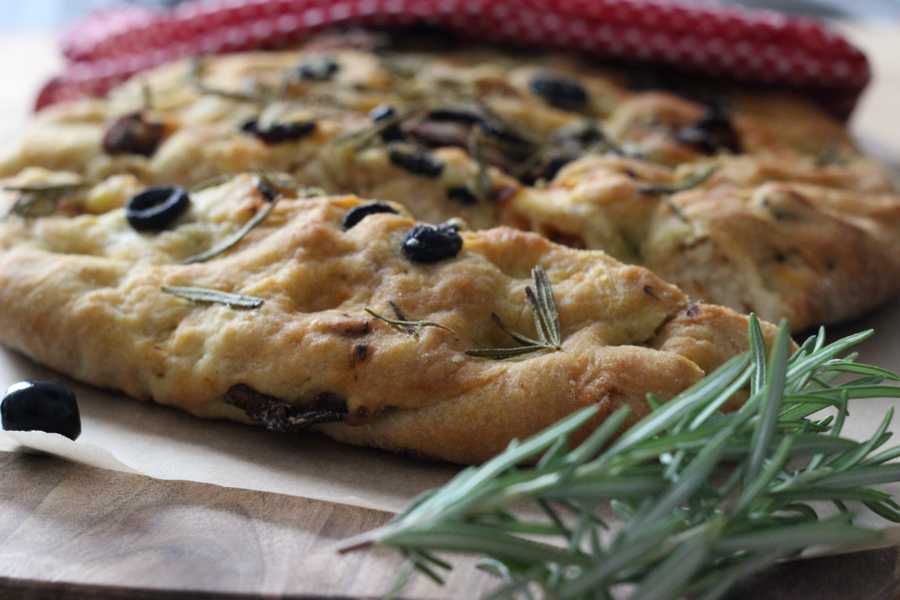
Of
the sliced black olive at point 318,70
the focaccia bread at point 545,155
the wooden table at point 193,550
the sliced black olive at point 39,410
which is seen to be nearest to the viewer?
the wooden table at point 193,550

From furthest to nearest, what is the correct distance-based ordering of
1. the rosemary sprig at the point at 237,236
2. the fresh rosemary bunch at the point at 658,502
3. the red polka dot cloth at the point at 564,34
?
the red polka dot cloth at the point at 564,34
the rosemary sprig at the point at 237,236
the fresh rosemary bunch at the point at 658,502

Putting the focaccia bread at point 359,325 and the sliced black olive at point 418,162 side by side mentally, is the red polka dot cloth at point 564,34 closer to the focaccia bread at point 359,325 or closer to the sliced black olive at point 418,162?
the sliced black olive at point 418,162

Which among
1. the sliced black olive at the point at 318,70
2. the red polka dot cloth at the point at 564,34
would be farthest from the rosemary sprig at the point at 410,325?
the red polka dot cloth at the point at 564,34

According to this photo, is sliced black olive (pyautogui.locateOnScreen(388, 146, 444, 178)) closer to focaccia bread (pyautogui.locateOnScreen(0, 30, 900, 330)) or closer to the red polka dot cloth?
focaccia bread (pyautogui.locateOnScreen(0, 30, 900, 330))

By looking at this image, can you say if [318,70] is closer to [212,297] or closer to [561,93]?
[561,93]

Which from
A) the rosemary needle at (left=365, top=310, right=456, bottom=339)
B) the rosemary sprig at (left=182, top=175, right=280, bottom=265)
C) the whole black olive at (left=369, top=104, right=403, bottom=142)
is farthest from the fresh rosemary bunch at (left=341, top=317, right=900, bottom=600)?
the whole black olive at (left=369, top=104, right=403, bottom=142)

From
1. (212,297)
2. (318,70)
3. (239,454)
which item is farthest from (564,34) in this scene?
(239,454)

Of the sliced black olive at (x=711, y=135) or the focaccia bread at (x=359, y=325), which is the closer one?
the focaccia bread at (x=359, y=325)
